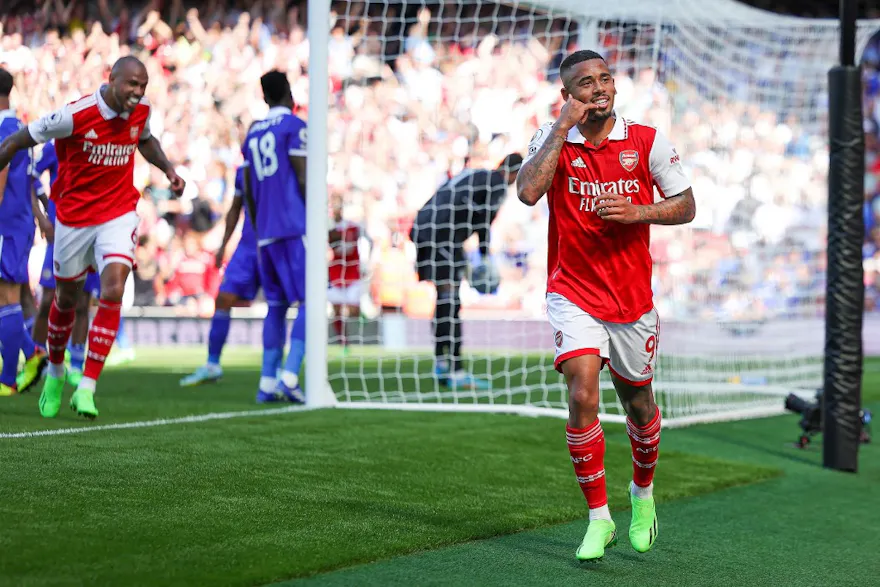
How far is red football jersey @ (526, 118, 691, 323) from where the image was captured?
3707 millimetres

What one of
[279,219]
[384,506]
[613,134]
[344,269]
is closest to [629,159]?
[613,134]

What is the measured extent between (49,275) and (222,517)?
4967mm

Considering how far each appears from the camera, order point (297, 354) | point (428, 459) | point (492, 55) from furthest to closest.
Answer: point (492, 55)
point (297, 354)
point (428, 459)

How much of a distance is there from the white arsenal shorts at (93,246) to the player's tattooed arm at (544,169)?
3067 mm

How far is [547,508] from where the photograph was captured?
450 cm

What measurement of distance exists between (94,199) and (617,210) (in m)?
3.48

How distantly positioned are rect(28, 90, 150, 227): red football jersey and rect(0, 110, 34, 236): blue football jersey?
1699 mm

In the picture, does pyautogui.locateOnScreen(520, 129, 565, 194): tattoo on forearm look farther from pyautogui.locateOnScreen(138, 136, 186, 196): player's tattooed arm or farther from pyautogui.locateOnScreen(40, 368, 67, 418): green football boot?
pyautogui.locateOnScreen(40, 368, 67, 418): green football boot

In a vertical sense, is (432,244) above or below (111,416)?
above

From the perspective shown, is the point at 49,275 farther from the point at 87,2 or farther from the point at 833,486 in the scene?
the point at 87,2

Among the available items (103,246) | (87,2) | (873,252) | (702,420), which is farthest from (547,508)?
(87,2)

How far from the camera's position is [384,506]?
428 cm

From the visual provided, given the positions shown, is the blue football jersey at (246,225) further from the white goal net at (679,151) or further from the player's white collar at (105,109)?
the player's white collar at (105,109)

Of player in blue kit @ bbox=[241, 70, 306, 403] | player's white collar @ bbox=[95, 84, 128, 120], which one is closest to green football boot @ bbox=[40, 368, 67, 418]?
player's white collar @ bbox=[95, 84, 128, 120]
